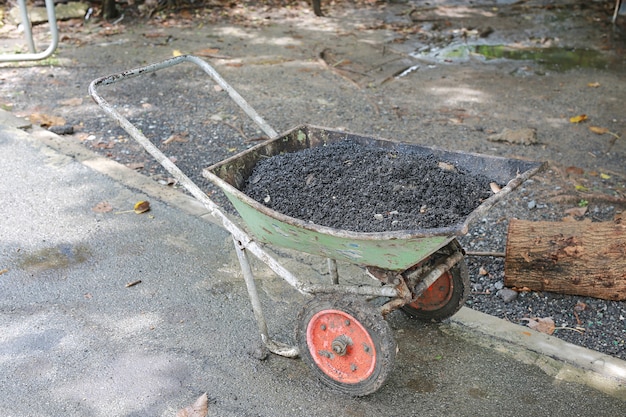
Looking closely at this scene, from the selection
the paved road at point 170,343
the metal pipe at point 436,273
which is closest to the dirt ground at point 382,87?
the paved road at point 170,343

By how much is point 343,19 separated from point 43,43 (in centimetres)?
406

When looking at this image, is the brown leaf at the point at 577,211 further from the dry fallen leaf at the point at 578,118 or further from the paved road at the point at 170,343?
the dry fallen leaf at the point at 578,118

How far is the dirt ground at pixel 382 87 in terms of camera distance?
4711 mm

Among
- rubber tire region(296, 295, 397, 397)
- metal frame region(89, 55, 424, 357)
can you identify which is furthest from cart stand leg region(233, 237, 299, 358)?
rubber tire region(296, 295, 397, 397)

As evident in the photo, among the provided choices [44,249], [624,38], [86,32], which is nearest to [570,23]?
[624,38]

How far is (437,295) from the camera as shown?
9.70 ft

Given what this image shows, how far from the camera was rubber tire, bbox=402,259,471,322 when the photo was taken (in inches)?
112

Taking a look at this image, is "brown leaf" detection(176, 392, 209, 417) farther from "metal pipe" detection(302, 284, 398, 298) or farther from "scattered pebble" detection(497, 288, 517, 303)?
"scattered pebble" detection(497, 288, 517, 303)

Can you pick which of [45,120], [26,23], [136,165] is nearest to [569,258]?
[136,165]

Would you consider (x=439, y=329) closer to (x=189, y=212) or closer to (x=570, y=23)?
(x=189, y=212)

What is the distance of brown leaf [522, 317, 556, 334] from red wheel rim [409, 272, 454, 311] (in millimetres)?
497

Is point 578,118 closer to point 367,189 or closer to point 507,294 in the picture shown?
point 507,294

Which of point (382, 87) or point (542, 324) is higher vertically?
point (382, 87)

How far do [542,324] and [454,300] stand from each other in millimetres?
530
